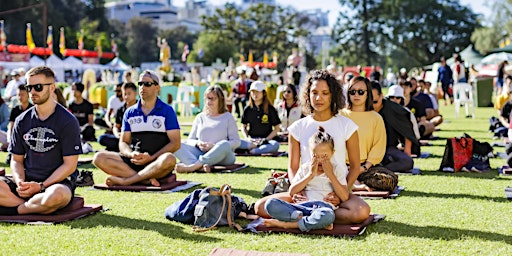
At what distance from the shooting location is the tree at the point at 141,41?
129375mm

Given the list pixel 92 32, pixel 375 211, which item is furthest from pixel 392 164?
pixel 92 32

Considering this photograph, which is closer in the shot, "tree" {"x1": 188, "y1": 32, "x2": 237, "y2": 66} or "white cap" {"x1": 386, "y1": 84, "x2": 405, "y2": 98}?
"white cap" {"x1": 386, "y1": 84, "x2": 405, "y2": 98}

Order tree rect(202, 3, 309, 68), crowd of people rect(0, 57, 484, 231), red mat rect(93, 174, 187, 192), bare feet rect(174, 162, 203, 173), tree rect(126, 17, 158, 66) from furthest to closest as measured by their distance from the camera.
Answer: tree rect(126, 17, 158, 66) → tree rect(202, 3, 309, 68) → bare feet rect(174, 162, 203, 173) → red mat rect(93, 174, 187, 192) → crowd of people rect(0, 57, 484, 231)

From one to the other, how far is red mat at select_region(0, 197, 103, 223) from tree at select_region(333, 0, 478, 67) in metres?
80.1

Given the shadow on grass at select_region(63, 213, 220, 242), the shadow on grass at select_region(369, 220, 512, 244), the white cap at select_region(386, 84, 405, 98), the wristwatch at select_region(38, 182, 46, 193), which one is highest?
the white cap at select_region(386, 84, 405, 98)

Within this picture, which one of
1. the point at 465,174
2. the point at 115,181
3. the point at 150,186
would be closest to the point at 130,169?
the point at 115,181

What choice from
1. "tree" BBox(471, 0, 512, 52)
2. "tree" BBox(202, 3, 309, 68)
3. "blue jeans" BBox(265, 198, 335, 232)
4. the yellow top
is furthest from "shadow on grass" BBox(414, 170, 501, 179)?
"tree" BBox(202, 3, 309, 68)

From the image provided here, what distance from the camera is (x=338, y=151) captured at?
266 inches

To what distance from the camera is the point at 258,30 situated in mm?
93375

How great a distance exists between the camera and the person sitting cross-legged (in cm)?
1137

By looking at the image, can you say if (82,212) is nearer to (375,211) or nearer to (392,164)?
(375,211)

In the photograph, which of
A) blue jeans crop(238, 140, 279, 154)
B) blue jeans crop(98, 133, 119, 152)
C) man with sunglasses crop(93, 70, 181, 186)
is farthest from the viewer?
blue jeans crop(238, 140, 279, 154)

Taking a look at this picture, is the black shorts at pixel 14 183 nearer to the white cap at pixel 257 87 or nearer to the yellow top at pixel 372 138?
the yellow top at pixel 372 138

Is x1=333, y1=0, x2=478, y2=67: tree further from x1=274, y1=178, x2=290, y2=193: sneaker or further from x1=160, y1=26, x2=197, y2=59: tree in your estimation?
x1=274, y1=178, x2=290, y2=193: sneaker
